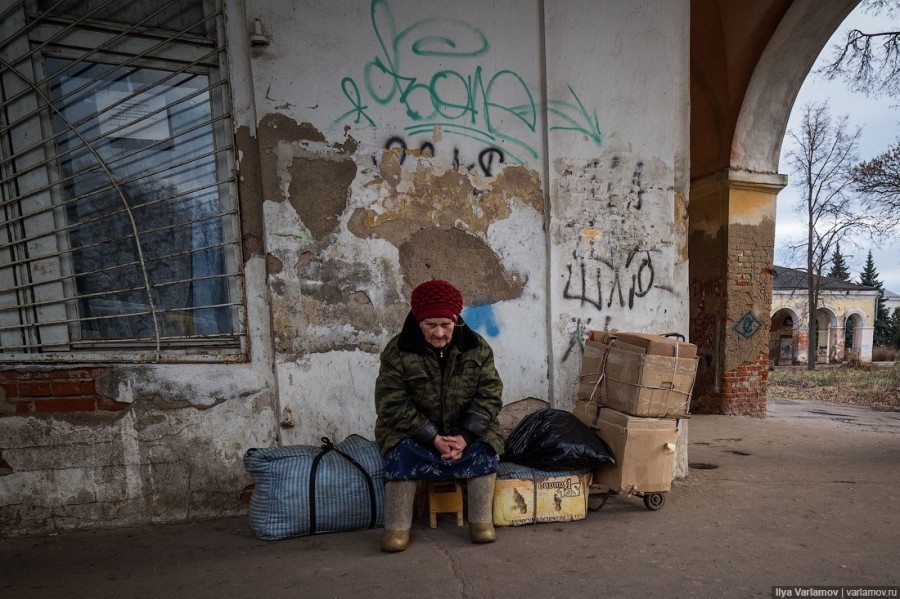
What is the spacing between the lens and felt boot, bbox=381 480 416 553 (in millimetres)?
2578

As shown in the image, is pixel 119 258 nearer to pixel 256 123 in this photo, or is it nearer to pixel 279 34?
pixel 256 123

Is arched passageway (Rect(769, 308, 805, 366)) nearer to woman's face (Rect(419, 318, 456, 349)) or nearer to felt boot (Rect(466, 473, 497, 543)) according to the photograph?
felt boot (Rect(466, 473, 497, 543))

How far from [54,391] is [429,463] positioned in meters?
2.31

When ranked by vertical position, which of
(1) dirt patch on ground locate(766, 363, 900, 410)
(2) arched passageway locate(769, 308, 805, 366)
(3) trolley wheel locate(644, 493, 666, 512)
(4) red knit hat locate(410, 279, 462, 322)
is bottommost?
(2) arched passageway locate(769, 308, 805, 366)

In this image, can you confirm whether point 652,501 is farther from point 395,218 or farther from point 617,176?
point 395,218

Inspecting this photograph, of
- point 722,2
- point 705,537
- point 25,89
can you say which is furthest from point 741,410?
point 25,89

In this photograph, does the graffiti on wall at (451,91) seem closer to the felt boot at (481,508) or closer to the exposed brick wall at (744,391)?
the felt boot at (481,508)

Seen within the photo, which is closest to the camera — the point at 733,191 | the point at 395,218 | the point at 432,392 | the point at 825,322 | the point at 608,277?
the point at 432,392

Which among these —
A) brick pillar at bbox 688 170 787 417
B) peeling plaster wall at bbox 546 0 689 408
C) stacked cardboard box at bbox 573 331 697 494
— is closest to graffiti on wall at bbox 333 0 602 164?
peeling plaster wall at bbox 546 0 689 408

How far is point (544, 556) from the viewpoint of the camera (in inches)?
98.3

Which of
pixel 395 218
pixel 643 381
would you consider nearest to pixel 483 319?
pixel 395 218

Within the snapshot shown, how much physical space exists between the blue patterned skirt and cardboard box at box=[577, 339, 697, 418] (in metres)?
0.92

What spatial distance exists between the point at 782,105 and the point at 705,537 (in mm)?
5831

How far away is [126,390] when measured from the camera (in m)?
2.97
